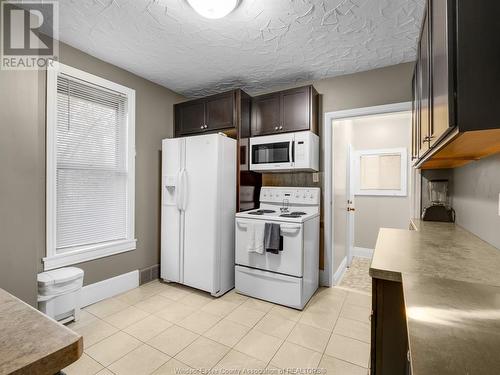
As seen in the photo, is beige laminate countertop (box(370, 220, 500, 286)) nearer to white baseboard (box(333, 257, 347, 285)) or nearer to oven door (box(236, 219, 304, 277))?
oven door (box(236, 219, 304, 277))

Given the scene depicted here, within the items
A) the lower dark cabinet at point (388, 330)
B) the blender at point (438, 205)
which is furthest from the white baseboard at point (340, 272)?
the lower dark cabinet at point (388, 330)

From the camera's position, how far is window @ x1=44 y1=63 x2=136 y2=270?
2264mm

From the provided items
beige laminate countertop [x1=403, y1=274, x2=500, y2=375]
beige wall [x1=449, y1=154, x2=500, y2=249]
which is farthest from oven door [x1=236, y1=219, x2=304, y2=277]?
beige laminate countertop [x1=403, y1=274, x2=500, y2=375]

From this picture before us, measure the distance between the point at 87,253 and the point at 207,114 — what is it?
6.68 feet

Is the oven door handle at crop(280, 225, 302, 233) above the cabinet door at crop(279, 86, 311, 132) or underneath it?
underneath

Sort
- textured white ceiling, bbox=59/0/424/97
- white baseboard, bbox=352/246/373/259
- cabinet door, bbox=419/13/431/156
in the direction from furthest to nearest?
white baseboard, bbox=352/246/373/259
textured white ceiling, bbox=59/0/424/97
cabinet door, bbox=419/13/431/156

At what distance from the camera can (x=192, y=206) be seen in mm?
2855

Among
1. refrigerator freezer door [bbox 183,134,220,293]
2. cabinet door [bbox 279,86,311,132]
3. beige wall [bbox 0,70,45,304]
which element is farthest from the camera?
cabinet door [bbox 279,86,311,132]

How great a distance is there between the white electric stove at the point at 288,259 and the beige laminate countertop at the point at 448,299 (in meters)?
0.97

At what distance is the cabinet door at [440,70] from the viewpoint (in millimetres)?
878

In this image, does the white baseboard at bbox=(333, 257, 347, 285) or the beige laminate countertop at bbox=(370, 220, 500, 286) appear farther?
the white baseboard at bbox=(333, 257, 347, 285)

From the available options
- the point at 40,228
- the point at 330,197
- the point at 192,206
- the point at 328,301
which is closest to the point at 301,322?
the point at 328,301

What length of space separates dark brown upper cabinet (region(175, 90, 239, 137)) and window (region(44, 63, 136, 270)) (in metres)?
0.65

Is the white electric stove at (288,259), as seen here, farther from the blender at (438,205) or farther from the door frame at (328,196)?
the blender at (438,205)
